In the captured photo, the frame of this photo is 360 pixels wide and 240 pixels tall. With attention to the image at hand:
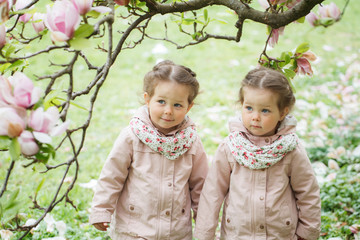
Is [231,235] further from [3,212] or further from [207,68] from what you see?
[207,68]

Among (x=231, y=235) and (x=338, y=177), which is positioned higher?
(x=231, y=235)

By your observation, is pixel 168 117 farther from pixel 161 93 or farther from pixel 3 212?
pixel 3 212

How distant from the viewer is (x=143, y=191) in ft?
6.66

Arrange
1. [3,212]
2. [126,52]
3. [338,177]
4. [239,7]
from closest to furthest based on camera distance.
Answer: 1. [3,212]
2. [239,7]
3. [338,177]
4. [126,52]

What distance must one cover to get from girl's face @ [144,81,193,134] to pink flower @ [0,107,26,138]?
0.94 metres

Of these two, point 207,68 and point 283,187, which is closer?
point 283,187

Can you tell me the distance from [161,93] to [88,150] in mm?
2203

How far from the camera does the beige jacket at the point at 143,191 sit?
6.63ft

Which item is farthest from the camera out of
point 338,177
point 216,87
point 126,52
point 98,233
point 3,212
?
point 126,52

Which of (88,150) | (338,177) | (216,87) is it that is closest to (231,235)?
(338,177)

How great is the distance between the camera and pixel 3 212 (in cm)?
117

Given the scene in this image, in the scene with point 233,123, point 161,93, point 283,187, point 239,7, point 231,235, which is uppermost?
point 239,7

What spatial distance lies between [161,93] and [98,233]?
117 cm

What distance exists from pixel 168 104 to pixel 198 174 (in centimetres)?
45
